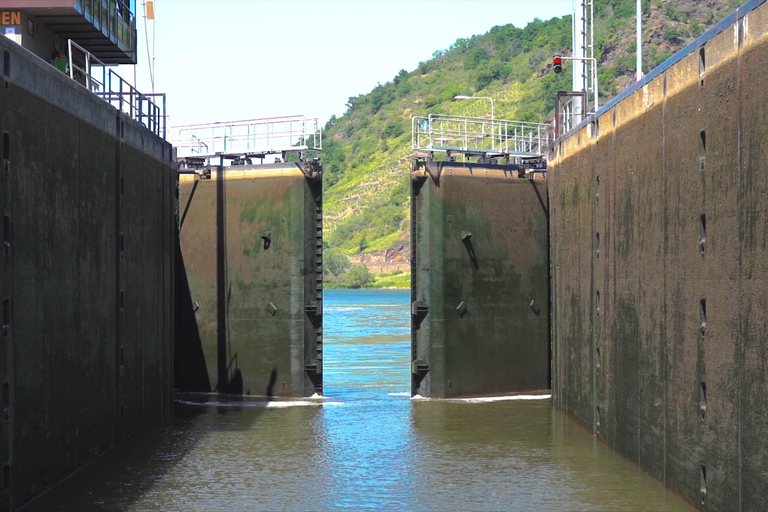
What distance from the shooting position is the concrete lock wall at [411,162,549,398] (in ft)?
83.4

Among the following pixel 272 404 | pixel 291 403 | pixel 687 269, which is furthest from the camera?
pixel 291 403

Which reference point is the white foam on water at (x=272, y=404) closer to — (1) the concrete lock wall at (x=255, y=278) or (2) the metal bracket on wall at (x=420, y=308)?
(1) the concrete lock wall at (x=255, y=278)

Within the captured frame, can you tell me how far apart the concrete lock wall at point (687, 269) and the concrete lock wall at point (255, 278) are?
283 inches

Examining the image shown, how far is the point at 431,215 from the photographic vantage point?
25484 millimetres

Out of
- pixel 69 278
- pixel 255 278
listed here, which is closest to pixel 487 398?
pixel 255 278

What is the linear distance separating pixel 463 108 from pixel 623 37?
1331 inches

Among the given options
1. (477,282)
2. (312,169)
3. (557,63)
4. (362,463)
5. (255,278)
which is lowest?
(362,463)

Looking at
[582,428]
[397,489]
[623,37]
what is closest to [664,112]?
[397,489]

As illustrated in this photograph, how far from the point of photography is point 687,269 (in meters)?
13.5

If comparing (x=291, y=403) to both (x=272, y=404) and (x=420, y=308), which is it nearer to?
(x=272, y=404)

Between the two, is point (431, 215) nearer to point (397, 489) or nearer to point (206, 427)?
point (206, 427)

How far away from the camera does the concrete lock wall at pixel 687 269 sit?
11141 mm

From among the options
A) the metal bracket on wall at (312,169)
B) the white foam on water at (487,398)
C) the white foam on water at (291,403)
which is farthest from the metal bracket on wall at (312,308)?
the white foam on water at (487,398)

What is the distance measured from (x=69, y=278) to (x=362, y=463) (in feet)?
19.2
